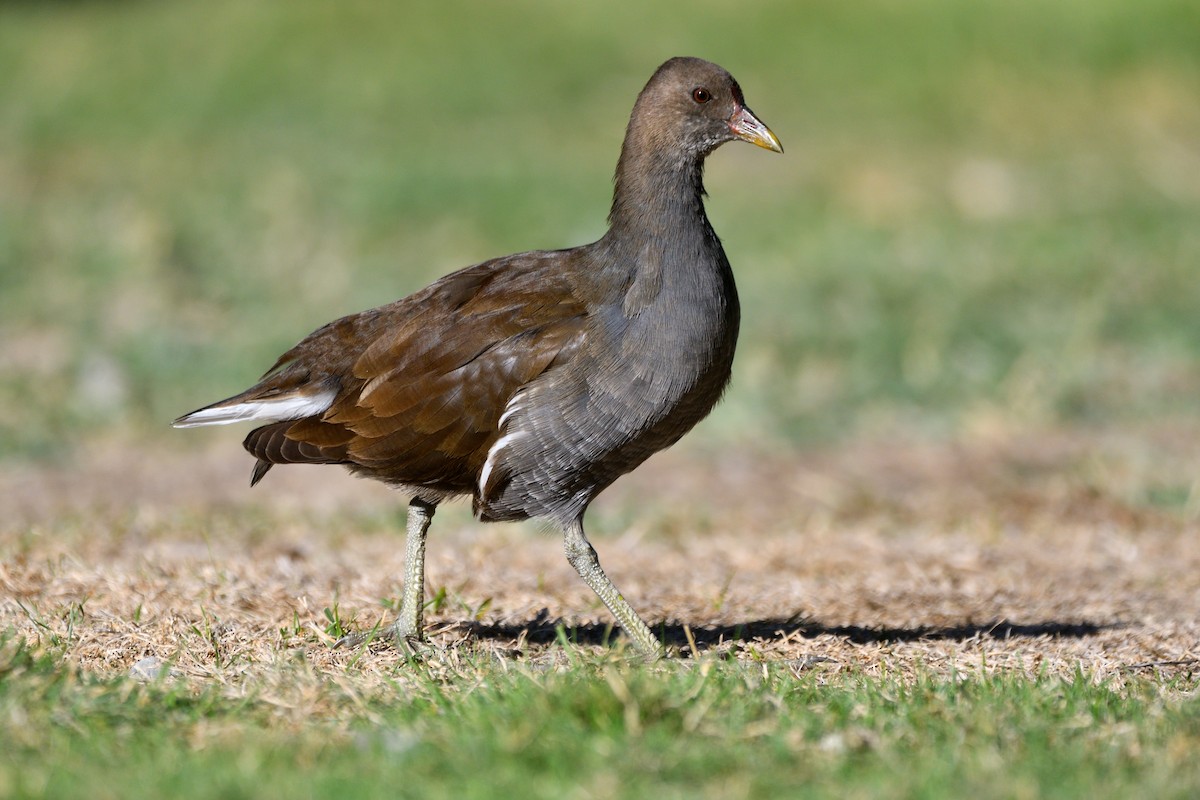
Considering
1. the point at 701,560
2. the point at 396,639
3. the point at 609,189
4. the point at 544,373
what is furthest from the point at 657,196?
the point at 609,189

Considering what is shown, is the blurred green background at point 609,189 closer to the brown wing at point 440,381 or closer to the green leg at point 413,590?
the green leg at point 413,590

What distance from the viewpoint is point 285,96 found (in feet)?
58.6

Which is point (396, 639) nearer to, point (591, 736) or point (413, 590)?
point (413, 590)

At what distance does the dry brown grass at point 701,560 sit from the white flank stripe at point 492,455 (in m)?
0.53

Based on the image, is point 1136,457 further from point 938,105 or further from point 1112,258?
point 938,105

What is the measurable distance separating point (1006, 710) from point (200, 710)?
82.5 inches

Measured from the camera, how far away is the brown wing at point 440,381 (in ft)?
16.1

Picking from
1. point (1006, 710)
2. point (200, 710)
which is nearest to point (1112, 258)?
point (1006, 710)

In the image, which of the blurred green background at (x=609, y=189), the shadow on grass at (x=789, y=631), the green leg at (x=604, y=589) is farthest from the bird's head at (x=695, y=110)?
the blurred green background at (x=609, y=189)

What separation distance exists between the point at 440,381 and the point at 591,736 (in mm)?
1699

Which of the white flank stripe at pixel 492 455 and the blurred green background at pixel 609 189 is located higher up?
the blurred green background at pixel 609 189

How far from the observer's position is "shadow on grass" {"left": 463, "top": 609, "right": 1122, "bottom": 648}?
5.14m

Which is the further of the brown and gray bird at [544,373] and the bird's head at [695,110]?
the bird's head at [695,110]

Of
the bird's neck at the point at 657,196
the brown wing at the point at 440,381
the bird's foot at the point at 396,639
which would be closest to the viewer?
the bird's foot at the point at 396,639
